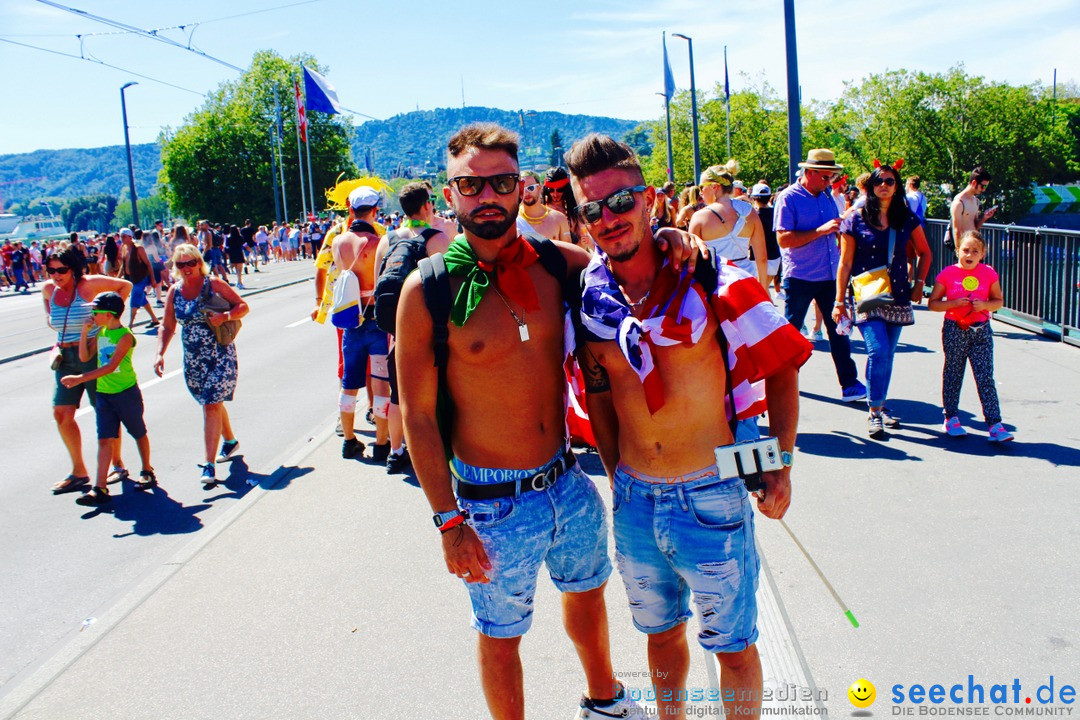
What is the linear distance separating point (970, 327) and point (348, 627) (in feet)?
15.1

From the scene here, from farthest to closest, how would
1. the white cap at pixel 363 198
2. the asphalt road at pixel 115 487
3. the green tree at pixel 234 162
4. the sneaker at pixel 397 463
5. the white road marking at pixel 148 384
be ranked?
the green tree at pixel 234 162
the white road marking at pixel 148 384
the white cap at pixel 363 198
the sneaker at pixel 397 463
the asphalt road at pixel 115 487

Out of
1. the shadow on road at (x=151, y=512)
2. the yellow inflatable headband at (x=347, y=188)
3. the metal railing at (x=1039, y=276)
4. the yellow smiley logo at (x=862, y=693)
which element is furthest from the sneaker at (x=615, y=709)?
the metal railing at (x=1039, y=276)

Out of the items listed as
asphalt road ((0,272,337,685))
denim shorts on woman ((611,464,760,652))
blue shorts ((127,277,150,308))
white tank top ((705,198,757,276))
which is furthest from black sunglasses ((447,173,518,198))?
blue shorts ((127,277,150,308))

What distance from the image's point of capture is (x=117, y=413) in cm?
625

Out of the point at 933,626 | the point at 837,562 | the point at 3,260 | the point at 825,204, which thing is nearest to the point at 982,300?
the point at 825,204

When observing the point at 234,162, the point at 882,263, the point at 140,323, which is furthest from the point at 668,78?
the point at 234,162

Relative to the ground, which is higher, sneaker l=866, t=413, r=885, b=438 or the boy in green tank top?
the boy in green tank top

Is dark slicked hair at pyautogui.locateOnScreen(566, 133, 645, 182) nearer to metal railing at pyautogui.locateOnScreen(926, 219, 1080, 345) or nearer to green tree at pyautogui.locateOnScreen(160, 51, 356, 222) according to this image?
metal railing at pyautogui.locateOnScreen(926, 219, 1080, 345)

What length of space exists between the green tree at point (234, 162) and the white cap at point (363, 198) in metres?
65.9

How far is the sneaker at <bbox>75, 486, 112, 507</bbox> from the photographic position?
6.09 metres

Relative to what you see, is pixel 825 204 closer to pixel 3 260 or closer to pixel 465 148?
pixel 465 148

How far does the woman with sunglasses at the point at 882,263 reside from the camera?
6.15 m

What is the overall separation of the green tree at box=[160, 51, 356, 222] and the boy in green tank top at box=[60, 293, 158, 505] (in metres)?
66.4

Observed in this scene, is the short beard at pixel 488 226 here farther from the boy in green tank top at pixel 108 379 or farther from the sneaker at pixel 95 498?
the sneaker at pixel 95 498
